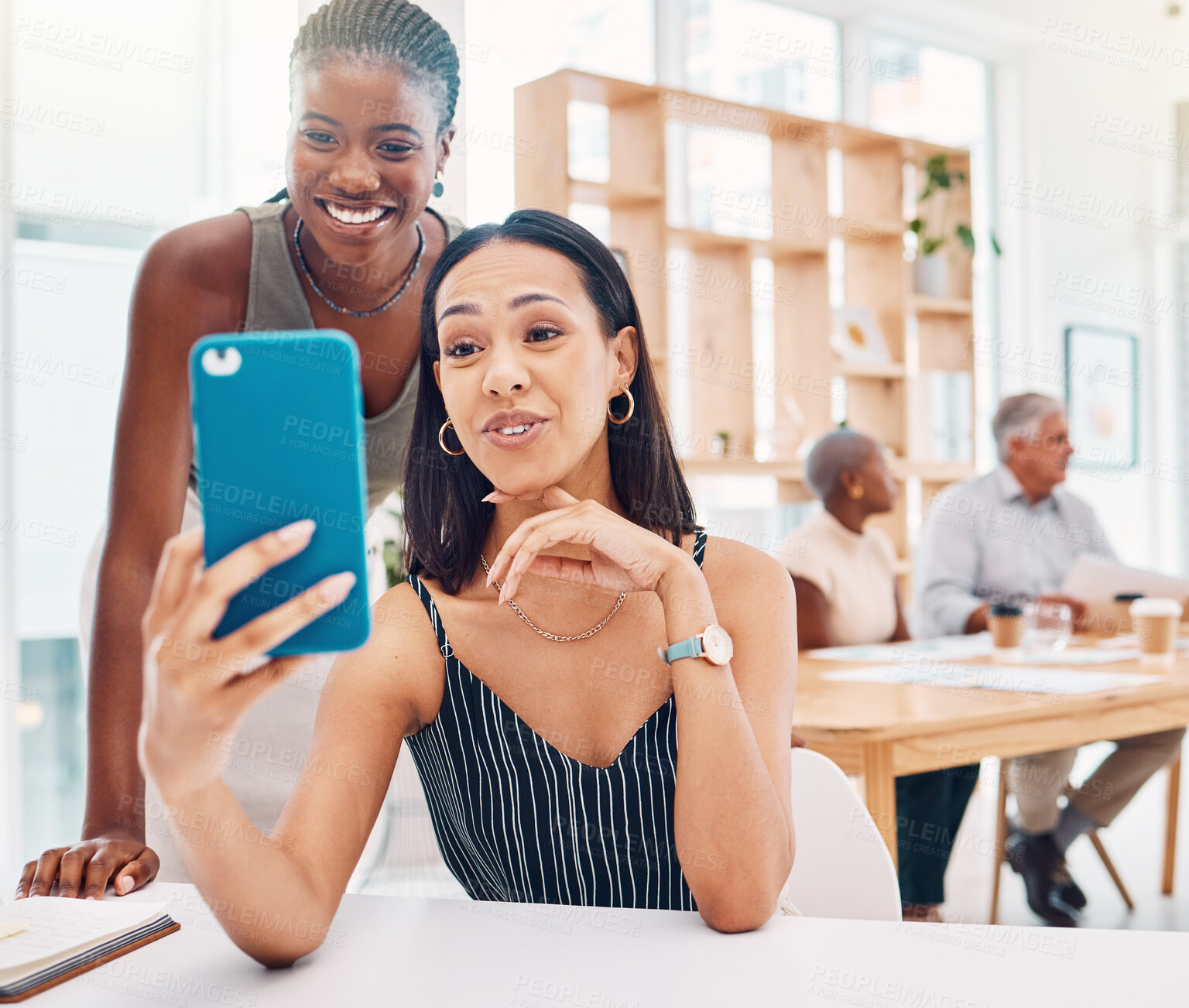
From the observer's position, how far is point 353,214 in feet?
4.56

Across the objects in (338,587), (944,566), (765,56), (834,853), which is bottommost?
(834,853)

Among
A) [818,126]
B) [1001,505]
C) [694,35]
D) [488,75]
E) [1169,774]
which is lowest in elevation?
[1169,774]

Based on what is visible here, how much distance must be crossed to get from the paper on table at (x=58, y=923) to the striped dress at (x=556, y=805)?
350mm

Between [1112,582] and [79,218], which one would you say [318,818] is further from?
[1112,582]

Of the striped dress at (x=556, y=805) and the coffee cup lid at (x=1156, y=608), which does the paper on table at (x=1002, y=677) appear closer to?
the coffee cup lid at (x=1156, y=608)

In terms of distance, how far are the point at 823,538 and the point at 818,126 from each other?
2040mm

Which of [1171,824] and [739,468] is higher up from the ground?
[739,468]

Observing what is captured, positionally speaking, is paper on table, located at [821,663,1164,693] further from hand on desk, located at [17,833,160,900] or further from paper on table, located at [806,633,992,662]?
hand on desk, located at [17,833,160,900]

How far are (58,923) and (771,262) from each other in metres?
3.96

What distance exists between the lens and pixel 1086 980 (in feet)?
2.85

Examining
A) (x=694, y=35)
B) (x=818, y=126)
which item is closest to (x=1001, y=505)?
(x=818, y=126)

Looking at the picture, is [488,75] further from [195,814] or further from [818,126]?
[818,126]

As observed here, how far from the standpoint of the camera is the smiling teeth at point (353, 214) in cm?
139

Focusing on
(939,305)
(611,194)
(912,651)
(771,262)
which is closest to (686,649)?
(912,651)
